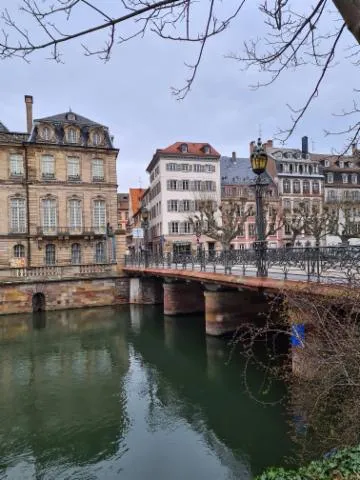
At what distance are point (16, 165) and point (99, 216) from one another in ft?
26.7

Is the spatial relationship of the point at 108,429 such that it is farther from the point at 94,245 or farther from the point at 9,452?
the point at 94,245

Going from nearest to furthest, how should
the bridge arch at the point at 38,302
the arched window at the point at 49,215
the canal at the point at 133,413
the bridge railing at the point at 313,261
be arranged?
1. the canal at the point at 133,413
2. the bridge railing at the point at 313,261
3. the bridge arch at the point at 38,302
4. the arched window at the point at 49,215

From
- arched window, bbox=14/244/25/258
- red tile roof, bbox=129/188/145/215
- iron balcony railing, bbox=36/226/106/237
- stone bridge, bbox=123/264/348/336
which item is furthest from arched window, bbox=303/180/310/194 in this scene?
arched window, bbox=14/244/25/258

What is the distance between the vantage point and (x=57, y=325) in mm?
23297

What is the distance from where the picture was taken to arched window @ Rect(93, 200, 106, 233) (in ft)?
118

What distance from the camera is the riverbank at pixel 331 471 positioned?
143 inches

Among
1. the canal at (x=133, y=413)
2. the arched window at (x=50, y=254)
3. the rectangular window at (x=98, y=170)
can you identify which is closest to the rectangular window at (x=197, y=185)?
the rectangular window at (x=98, y=170)

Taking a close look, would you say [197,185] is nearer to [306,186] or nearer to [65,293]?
[306,186]

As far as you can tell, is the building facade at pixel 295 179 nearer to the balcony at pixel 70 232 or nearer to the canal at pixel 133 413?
the balcony at pixel 70 232

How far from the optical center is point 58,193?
113ft

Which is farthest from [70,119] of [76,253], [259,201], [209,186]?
[259,201]

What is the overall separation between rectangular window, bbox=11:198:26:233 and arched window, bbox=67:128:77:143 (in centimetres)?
671

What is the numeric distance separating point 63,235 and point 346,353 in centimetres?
3130

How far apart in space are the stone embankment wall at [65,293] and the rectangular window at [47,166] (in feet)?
34.7
